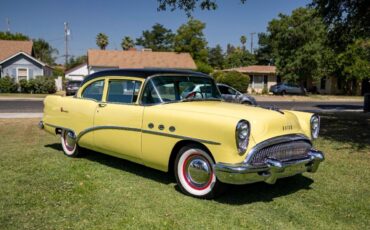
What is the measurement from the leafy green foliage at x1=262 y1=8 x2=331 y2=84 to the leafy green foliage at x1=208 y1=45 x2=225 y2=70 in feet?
114

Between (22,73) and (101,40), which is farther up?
(101,40)

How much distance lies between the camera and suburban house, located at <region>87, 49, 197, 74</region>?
45.6m

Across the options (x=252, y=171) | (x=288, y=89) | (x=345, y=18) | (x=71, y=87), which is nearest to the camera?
(x=252, y=171)

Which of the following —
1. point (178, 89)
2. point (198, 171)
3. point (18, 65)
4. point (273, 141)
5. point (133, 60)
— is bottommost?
point (198, 171)

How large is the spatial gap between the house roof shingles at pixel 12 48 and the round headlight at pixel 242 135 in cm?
3805

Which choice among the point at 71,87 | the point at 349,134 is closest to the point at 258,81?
the point at 71,87

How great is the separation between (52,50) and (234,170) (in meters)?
88.8

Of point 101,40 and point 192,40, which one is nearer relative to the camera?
point 192,40

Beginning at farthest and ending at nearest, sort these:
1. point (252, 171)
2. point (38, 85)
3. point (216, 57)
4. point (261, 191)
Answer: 1. point (216, 57)
2. point (38, 85)
3. point (261, 191)
4. point (252, 171)

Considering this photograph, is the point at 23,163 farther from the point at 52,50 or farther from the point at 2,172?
the point at 52,50

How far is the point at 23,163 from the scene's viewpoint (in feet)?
23.9

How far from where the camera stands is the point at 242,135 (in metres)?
5.00

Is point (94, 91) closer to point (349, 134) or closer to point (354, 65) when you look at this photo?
point (349, 134)

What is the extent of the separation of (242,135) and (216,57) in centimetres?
7634
